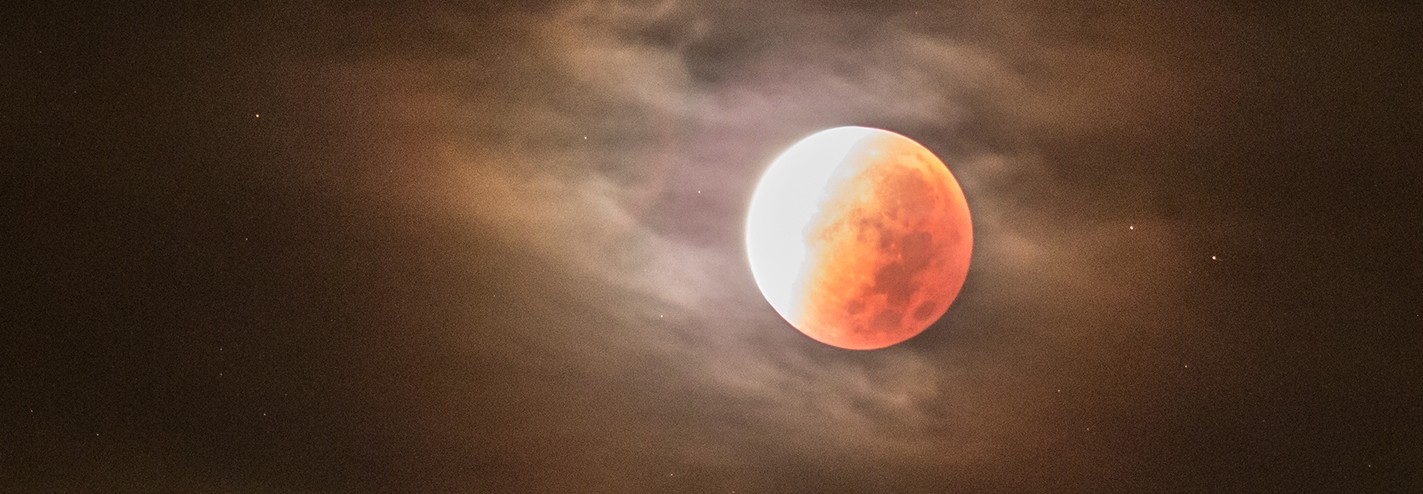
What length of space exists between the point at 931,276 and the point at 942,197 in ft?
1.63

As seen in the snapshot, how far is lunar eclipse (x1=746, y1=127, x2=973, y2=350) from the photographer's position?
184 inches

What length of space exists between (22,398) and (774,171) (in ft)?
17.1

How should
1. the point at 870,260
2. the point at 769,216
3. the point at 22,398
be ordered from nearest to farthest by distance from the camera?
the point at 870,260, the point at 769,216, the point at 22,398

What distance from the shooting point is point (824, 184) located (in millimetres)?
4789

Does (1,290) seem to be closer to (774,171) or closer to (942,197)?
(774,171)

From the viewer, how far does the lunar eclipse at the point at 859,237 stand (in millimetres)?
4676

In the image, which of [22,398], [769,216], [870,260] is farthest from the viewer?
[22,398]

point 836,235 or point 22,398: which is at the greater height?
point 836,235

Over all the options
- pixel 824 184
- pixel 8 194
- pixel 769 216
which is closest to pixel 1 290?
pixel 8 194

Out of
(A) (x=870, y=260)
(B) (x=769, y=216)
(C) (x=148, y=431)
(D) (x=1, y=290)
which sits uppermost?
(B) (x=769, y=216)

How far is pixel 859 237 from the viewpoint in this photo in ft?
15.3

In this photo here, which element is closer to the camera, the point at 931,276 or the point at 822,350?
the point at 931,276

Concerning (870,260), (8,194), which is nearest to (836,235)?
(870,260)

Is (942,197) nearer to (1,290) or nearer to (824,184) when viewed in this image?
(824,184)
